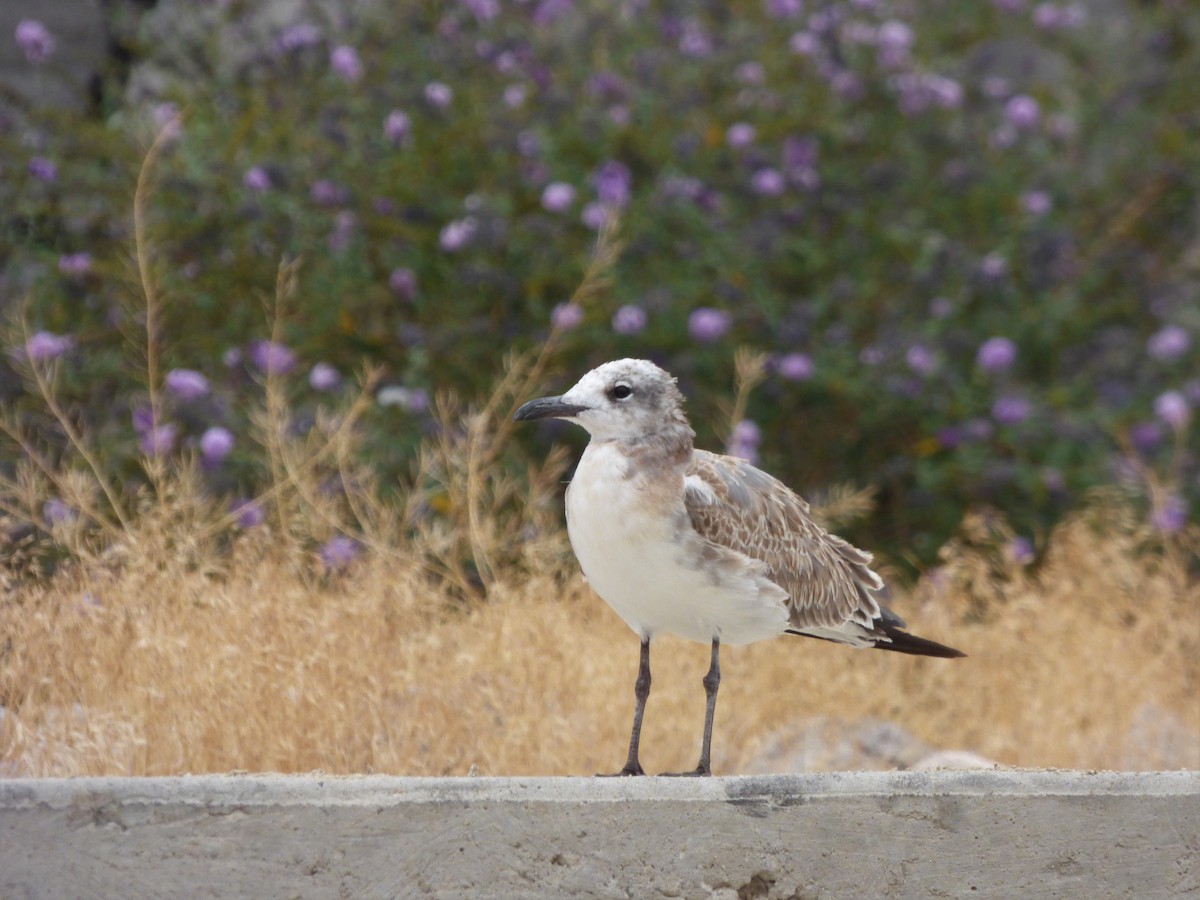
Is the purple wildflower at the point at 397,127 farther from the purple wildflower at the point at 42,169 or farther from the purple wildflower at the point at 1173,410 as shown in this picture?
the purple wildflower at the point at 1173,410

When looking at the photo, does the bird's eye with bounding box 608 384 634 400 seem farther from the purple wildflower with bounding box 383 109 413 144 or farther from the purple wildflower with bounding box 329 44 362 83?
the purple wildflower with bounding box 329 44 362 83

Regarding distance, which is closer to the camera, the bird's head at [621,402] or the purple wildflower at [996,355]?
the bird's head at [621,402]

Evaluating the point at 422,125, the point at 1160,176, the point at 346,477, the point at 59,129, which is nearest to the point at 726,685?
the point at 346,477

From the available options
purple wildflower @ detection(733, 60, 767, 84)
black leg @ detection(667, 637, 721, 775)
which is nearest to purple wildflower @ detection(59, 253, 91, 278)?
purple wildflower @ detection(733, 60, 767, 84)

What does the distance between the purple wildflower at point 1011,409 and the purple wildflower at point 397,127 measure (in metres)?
2.74

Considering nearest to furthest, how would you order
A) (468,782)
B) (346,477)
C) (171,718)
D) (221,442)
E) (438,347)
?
(468,782)
(171,718)
(346,477)
(221,442)
(438,347)

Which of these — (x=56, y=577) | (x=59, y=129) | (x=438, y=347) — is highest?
(x=59, y=129)

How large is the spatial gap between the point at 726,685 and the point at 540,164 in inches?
107

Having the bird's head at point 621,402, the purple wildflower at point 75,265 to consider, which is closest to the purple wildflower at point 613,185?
the purple wildflower at point 75,265

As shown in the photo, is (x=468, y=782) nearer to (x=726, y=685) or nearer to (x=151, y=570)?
(x=151, y=570)

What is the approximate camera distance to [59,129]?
23.5 ft

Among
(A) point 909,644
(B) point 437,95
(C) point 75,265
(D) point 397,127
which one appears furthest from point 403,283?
(A) point 909,644

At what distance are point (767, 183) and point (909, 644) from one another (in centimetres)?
337

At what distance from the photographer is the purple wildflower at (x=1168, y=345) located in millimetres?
7578
